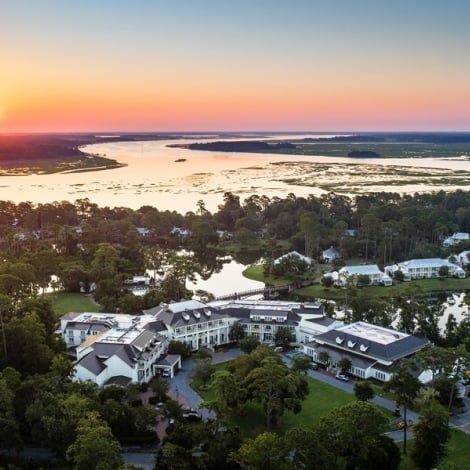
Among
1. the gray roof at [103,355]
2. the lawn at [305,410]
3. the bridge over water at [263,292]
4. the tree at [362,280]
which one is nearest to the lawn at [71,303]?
the bridge over water at [263,292]

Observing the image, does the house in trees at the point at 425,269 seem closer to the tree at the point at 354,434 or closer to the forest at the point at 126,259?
the forest at the point at 126,259

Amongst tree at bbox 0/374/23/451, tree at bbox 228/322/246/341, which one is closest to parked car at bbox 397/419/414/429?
tree at bbox 228/322/246/341

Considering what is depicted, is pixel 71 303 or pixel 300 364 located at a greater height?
pixel 300 364

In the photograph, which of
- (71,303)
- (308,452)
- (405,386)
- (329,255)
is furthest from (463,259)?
(308,452)

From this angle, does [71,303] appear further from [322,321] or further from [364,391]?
[364,391]

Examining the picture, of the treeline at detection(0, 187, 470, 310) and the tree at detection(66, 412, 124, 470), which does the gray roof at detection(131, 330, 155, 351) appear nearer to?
the treeline at detection(0, 187, 470, 310)
